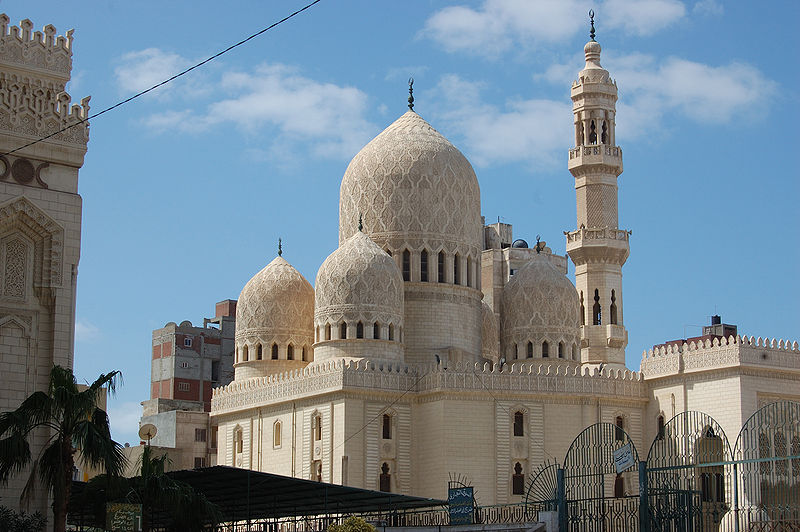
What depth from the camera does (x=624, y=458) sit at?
21.5m

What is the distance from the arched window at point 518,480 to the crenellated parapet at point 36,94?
1866cm

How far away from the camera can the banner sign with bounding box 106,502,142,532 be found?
874 inches

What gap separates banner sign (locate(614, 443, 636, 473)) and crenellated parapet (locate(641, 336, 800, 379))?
1806 centimetres

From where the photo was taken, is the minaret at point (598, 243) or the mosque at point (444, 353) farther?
the minaret at point (598, 243)

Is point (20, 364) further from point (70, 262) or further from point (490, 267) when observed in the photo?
point (490, 267)

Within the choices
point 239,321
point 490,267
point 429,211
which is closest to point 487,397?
point 429,211

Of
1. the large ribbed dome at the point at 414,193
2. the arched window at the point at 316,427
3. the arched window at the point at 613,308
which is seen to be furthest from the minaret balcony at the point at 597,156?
the arched window at the point at 316,427

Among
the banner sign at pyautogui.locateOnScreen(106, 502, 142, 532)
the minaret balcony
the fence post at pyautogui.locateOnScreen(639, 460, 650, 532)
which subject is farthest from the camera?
the minaret balcony

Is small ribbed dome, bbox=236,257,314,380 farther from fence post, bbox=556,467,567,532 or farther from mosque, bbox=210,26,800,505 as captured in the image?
fence post, bbox=556,467,567,532

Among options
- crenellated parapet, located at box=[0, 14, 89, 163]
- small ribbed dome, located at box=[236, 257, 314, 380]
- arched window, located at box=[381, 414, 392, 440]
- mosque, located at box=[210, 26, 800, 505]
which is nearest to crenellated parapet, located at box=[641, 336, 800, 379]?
mosque, located at box=[210, 26, 800, 505]

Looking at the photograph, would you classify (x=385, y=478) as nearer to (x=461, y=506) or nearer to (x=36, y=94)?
(x=461, y=506)

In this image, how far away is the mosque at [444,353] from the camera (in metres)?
39.9

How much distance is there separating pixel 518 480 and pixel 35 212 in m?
19.3

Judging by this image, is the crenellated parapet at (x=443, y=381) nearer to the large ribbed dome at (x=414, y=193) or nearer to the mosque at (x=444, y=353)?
the mosque at (x=444, y=353)
